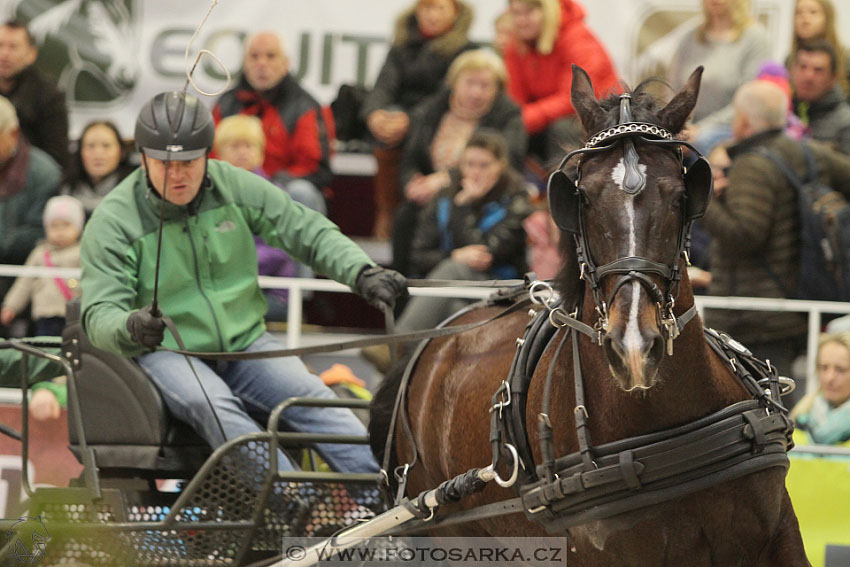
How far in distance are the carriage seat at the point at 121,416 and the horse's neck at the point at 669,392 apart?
6.03ft

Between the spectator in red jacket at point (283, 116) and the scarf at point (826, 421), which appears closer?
the scarf at point (826, 421)

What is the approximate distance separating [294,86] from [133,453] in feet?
12.6

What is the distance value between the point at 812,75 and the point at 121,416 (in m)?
4.77

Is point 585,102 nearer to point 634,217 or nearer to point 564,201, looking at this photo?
point 564,201

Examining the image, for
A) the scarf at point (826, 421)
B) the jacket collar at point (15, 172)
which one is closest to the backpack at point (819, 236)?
the scarf at point (826, 421)

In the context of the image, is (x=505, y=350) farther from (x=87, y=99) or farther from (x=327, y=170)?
(x=87, y=99)

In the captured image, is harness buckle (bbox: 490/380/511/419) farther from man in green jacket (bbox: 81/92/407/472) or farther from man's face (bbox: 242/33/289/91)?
man's face (bbox: 242/33/289/91)

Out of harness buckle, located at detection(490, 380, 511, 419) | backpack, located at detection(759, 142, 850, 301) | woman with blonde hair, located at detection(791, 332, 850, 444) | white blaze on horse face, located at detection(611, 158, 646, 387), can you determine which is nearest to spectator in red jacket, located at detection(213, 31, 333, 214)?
backpack, located at detection(759, 142, 850, 301)

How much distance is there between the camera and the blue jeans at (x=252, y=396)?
458 cm

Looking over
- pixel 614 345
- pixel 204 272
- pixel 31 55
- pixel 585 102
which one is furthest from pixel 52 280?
pixel 614 345

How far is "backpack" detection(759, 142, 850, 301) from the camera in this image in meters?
6.52

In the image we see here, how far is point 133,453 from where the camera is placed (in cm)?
462

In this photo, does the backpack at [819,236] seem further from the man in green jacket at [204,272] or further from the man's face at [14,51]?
the man's face at [14,51]

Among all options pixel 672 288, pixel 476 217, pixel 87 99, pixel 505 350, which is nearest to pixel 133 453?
pixel 505 350
